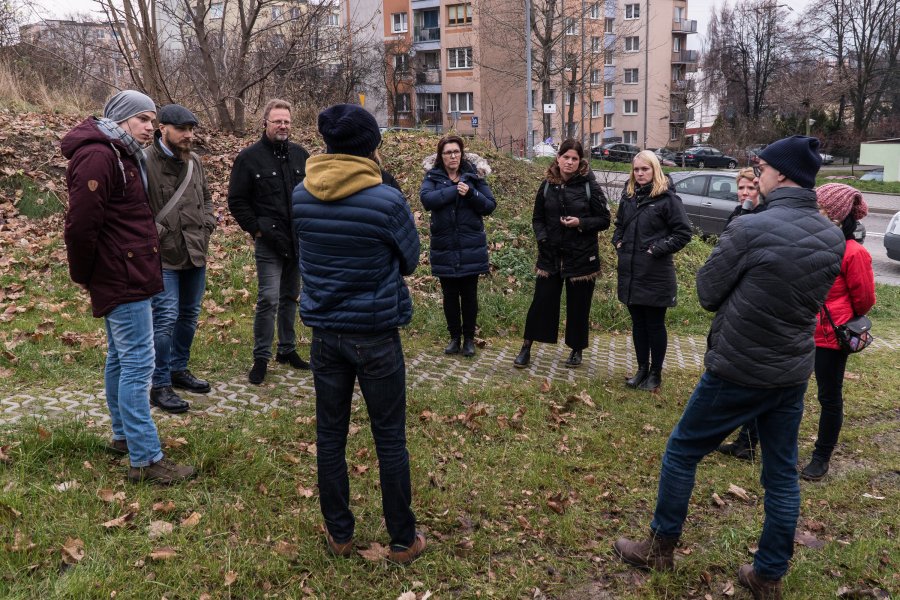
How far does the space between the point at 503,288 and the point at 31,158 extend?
8815 millimetres

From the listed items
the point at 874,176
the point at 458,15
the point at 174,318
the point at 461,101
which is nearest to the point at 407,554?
the point at 174,318

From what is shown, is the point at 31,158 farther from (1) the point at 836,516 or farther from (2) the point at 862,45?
(2) the point at 862,45

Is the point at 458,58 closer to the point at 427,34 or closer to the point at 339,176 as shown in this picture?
the point at 427,34

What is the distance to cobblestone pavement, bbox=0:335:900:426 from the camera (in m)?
5.21

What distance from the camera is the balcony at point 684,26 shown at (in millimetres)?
69000

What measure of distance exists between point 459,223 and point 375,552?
3982 millimetres

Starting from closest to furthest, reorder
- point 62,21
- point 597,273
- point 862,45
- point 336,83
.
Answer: point 597,273
point 62,21
point 336,83
point 862,45

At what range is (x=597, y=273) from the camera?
6.89 m

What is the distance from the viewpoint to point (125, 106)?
4016mm

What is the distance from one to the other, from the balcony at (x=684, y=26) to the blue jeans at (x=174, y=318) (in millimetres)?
72996

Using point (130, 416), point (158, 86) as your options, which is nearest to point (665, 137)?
point (158, 86)

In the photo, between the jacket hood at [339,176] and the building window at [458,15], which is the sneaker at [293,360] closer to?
the jacket hood at [339,176]

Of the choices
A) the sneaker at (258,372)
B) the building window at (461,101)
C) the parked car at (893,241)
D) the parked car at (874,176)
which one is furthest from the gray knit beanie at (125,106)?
the building window at (461,101)

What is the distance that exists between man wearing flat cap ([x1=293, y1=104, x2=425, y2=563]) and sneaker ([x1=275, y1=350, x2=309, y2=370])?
3090 millimetres
